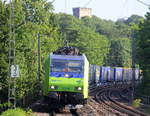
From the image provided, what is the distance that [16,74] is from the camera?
20.0 metres

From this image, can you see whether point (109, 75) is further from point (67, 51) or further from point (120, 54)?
point (120, 54)

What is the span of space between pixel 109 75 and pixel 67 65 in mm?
40462

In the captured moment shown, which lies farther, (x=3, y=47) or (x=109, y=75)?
(x=109, y=75)

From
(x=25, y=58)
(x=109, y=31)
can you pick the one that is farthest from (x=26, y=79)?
(x=109, y=31)

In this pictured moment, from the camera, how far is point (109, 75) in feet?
204

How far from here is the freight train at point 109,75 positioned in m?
52.2

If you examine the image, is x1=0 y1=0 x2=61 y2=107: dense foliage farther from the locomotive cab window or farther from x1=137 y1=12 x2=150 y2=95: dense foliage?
x1=137 y1=12 x2=150 y2=95: dense foliage

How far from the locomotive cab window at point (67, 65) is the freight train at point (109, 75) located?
25528 mm

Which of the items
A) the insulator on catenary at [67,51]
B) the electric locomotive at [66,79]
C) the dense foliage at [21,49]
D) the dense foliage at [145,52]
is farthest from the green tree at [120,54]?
the electric locomotive at [66,79]

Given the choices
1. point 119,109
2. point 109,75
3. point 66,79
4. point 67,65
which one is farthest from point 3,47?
point 109,75

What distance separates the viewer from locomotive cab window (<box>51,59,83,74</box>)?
2219cm

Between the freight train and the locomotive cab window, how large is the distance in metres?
25.5

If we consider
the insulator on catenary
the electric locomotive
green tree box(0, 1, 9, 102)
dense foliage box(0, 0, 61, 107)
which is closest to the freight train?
dense foliage box(0, 0, 61, 107)

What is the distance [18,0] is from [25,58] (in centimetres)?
381
